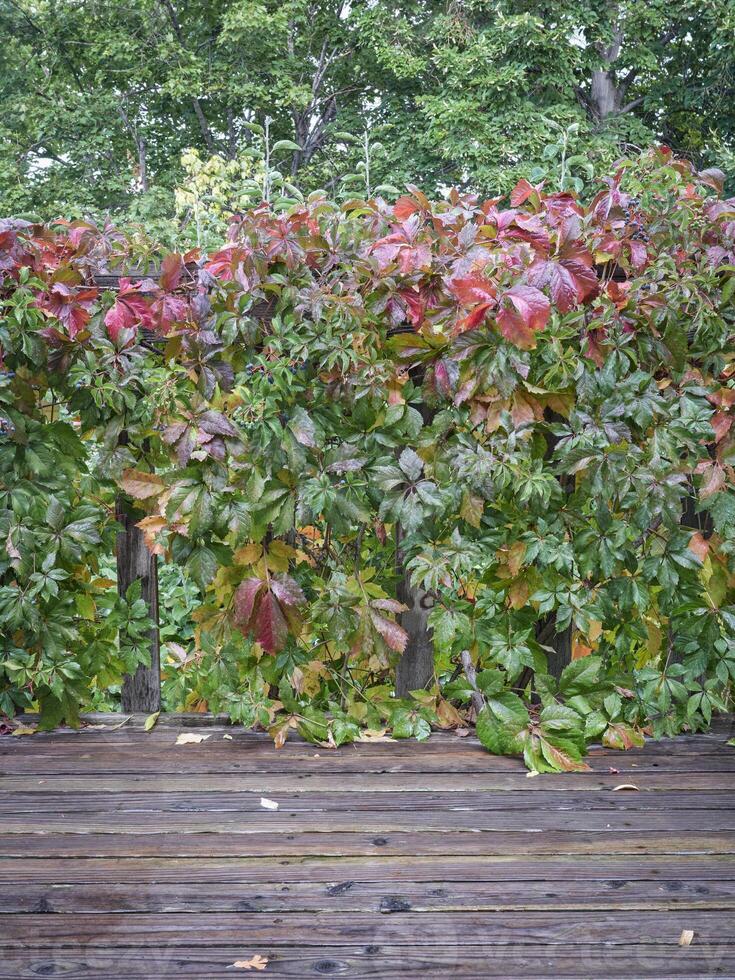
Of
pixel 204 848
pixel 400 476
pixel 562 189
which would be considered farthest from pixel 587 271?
pixel 204 848

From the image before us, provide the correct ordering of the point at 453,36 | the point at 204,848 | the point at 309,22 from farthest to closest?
the point at 309,22, the point at 453,36, the point at 204,848

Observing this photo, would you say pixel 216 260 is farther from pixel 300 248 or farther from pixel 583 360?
pixel 583 360

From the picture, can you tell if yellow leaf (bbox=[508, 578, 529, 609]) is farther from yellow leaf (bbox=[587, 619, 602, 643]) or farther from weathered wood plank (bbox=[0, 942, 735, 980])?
weathered wood plank (bbox=[0, 942, 735, 980])

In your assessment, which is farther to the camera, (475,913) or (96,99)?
(96,99)

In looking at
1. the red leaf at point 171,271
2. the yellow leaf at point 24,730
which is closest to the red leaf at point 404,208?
the red leaf at point 171,271

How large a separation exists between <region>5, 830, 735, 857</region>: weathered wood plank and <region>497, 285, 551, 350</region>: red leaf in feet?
3.00

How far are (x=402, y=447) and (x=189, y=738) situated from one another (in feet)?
2.67

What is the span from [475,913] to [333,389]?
99 cm

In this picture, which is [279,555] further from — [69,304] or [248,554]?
[69,304]

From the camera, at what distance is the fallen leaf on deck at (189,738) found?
6.60 ft

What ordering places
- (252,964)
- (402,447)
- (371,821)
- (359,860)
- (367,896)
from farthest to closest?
1. (402,447)
2. (371,821)
3. (359,860)
4. (367,896)
5. (252,964)

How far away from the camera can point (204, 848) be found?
153 cm

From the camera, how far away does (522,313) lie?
1.70m

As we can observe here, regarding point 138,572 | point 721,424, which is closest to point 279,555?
point 138,572
